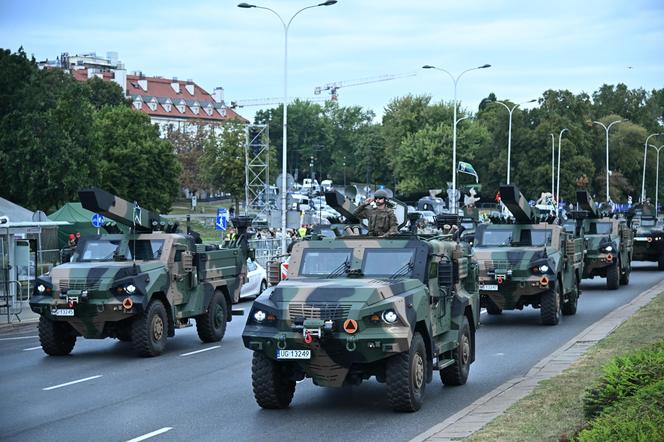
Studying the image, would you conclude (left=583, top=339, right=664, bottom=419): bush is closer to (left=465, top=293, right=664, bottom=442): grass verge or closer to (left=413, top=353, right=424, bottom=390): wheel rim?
(left=465, top=293, right=664, bottom=442): grass verge

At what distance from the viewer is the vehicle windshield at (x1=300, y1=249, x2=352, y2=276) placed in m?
13.9

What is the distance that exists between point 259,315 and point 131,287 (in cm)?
604

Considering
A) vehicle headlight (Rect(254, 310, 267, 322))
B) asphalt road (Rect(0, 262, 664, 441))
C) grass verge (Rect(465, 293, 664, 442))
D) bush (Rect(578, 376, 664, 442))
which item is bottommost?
asphalt road (Rect(0, 262, 664, 441))

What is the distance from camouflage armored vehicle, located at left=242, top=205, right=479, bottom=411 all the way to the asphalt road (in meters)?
0.44

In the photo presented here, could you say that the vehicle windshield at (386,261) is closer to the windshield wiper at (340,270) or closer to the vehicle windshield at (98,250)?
the windshield wiper at (340,270)

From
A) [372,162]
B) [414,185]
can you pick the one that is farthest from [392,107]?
[414,185]

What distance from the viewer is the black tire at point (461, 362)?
14508 millimetres

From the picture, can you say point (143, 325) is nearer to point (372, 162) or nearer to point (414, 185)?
point (414, 185)

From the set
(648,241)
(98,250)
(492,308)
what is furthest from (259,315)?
(648,241)

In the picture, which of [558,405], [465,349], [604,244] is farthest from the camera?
[604,244]

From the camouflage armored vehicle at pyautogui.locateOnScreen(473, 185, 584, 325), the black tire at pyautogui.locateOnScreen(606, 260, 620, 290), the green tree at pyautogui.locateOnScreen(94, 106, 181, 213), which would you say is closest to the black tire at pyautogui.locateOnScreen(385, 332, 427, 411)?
the camouflage armored vehicle at pyautogui.locateOnScreen(473, 185, 584, 325)

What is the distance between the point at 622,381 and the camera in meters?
9.71

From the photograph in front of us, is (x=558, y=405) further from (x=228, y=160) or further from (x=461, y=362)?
(x=228, y=160)

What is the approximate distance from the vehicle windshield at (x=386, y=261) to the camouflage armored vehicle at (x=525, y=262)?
27.5 ft
